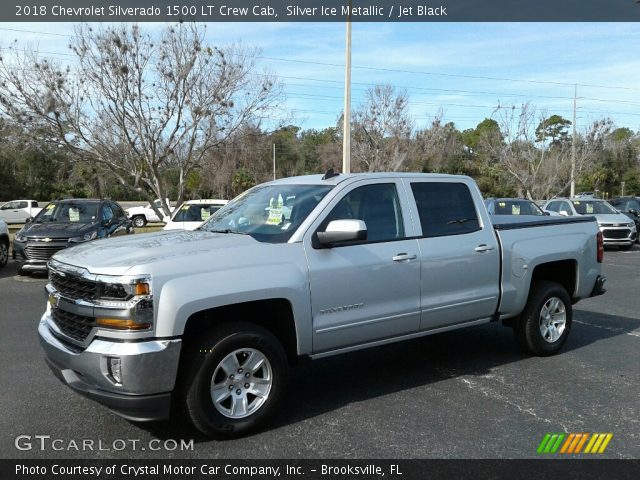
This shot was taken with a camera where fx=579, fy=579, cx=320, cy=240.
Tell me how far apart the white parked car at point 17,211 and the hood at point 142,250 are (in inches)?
1259

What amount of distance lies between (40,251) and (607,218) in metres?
16.7

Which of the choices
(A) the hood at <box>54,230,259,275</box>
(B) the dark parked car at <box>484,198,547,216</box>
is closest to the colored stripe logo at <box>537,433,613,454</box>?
(A) the hood at <box>54,230,259,275</box>

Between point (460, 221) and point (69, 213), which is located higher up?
point (460, 221)

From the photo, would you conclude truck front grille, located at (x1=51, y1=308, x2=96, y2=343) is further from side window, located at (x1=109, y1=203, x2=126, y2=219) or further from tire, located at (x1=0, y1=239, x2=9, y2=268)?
tire, located at (x1=0, y1=239, x2=9, y2=268)

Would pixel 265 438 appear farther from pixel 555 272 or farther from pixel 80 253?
pixel 555 272

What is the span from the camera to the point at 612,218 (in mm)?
18828

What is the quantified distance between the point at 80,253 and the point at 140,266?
834mm

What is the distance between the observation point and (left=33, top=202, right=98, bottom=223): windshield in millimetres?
13414

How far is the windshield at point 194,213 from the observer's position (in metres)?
15.0

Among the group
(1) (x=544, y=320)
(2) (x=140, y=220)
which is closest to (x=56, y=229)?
(1) (x=544, y=320)

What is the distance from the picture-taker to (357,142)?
40.0 meters

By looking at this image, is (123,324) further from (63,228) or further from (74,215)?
(74,215)

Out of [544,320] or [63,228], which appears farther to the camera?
[63,228]

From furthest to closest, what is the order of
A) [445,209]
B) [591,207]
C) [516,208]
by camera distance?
[591,207] → [516,208] → [445,209]
